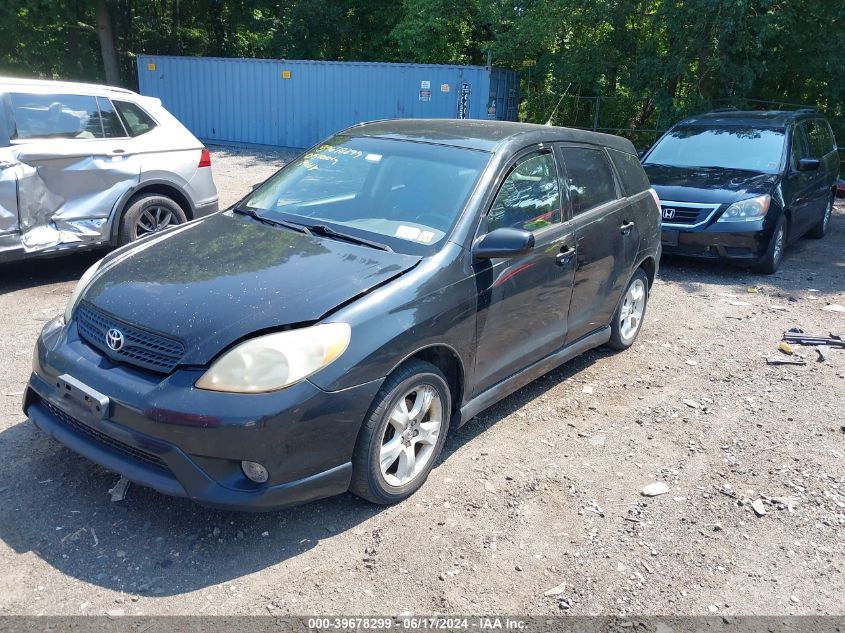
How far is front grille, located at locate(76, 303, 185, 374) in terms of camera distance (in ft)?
10.6

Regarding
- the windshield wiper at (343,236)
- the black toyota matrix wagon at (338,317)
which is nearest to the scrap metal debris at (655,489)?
the black toyota matrix wagon at (338,317)

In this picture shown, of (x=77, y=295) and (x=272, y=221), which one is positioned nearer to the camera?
(x=77, y=295)

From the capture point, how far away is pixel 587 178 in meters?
5.19

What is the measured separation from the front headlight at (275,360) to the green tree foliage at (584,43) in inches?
584

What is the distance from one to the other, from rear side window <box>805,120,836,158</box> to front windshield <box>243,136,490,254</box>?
7647 mm

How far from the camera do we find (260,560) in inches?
130

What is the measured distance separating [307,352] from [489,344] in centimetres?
127

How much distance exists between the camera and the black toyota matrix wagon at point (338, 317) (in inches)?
124

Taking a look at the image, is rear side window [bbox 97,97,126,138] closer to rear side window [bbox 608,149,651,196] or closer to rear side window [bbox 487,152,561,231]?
rear side window [bbox 487,152,561,231]

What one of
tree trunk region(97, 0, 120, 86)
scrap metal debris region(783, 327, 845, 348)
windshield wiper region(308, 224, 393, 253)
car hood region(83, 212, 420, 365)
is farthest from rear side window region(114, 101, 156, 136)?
tree trunk region(97, 0, 120, 86)

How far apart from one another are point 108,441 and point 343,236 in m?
1.56

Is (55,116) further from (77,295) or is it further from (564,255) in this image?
(564,255)

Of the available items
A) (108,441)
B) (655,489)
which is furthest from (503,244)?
(108,441)

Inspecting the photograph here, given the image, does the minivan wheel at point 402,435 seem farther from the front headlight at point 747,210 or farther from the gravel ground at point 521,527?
the front headlight at point 747,210
